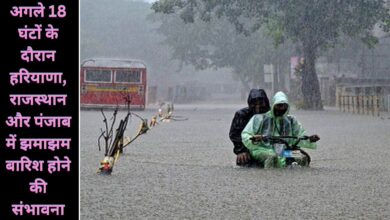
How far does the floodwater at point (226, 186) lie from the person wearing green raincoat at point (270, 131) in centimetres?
22

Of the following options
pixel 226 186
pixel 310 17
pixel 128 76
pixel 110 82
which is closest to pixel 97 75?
pixel 110 82

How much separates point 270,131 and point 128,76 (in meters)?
22.9

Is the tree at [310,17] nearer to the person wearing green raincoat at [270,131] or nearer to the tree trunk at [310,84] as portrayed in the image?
the tree trunk at [310,84]

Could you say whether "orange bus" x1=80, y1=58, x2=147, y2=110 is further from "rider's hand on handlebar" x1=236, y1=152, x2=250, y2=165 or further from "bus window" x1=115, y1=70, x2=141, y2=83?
"rider's hand on handlebar" x1=236, y1=152, x2=250, y2=165

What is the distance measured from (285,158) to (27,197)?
225 inches

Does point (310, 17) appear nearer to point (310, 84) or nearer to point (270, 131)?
point (310, 84)

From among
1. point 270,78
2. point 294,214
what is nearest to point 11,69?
point 294,214

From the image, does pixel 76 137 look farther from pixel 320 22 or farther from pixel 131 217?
pixel 320 22

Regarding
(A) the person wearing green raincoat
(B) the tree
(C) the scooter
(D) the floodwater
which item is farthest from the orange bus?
(A) the person wearing green raincoat

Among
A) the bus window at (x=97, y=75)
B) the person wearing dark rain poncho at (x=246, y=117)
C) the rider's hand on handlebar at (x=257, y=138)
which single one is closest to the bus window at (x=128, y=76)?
the bus window at (x=97, y=75)

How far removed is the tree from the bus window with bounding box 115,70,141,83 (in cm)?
282

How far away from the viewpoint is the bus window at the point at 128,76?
3042 centimetres

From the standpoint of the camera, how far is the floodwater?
17.6 ft

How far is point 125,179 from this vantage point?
289 inches
